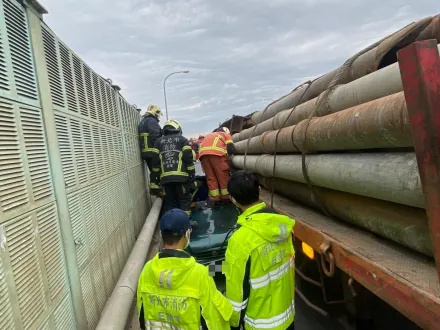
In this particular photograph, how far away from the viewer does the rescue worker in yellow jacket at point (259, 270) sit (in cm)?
205

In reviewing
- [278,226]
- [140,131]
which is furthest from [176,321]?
[140,131]

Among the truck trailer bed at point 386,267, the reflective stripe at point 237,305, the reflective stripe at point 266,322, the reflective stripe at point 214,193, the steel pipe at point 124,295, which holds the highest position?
the truck trailer bed at point 386,267

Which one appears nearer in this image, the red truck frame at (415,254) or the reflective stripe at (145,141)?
the red truck frame at (415,254)

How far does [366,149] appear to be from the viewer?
2.16 meters

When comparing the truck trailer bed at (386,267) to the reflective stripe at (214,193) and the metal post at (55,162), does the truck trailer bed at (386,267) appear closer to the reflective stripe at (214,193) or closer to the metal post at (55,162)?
the metal post at (55,162)

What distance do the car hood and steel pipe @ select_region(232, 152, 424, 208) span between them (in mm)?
1475

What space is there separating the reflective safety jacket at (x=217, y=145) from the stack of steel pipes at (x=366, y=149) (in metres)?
2.20

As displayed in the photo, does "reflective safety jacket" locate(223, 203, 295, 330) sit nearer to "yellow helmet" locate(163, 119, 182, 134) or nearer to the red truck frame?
the red truck frame

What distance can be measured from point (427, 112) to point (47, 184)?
7.00ft

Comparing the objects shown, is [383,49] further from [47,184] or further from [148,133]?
[148,133]

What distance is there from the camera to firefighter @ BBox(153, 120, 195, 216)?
564cm

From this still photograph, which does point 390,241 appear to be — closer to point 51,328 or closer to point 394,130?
point 394,130

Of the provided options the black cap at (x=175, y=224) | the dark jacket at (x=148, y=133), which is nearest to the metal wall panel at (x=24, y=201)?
the black cap at (x=175, y=224)

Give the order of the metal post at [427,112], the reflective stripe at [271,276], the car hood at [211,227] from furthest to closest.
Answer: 1. the car hood at [211,227]
2. the reflective stripe at [271,276]
3. the metal post at [427,112]
